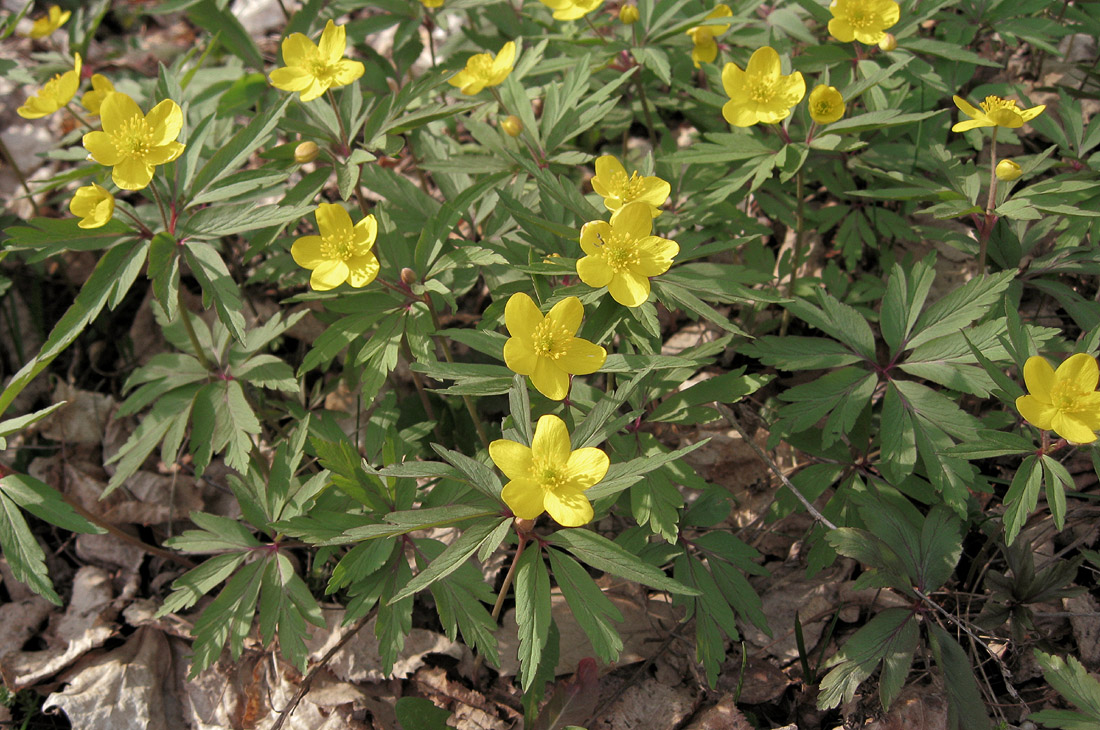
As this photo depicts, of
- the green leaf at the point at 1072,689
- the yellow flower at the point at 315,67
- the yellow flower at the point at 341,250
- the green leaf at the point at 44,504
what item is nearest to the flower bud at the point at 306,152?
the yellow flower at the point at 315,67

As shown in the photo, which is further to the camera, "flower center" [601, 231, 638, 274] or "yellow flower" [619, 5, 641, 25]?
"yellow flower" [619, 5, 641, 25]

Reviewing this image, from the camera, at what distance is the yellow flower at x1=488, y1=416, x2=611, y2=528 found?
1835 mm

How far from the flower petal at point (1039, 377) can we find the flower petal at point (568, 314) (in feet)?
4.01

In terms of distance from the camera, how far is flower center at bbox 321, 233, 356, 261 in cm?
243

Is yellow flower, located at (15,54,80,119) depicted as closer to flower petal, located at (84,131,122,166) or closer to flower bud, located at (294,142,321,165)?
flower petal, located at (84,131,122,166)

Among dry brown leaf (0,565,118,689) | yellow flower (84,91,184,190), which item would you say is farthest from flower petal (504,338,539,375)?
dry brown leaf (0,565,118,689)

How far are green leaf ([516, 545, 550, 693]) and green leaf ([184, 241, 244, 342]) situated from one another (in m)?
1.27

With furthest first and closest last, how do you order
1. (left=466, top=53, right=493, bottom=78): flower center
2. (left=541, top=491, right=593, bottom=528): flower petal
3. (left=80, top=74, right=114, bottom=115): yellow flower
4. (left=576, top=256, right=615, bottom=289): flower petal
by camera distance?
(left=80, top=74, right=114, bottom=115): yellow flower → (left=466, top=53, right=493, bottom=78): flower center → (left=576, top=256, right=615, bottom=289): flower petal → (left=541, top=491, right=593, bottom=528): flower petal

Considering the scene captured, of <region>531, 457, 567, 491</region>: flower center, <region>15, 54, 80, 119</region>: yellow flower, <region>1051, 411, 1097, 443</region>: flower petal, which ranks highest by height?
<region>15, 54, 80, 119</region>: yellow flower

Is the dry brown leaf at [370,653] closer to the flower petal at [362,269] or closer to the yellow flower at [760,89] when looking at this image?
the flower petal at [362,269]

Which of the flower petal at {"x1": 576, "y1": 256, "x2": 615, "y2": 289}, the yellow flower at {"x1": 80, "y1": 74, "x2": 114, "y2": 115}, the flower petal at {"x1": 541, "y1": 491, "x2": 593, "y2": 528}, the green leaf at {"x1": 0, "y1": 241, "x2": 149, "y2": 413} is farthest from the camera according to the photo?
the yellow flower at {"x1": 80, "y1": 74, "x2": 114, "y2": 115}

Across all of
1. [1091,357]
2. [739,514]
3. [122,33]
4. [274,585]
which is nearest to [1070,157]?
[1091,357]

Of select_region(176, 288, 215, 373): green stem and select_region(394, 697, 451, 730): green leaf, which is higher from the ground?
select_region(176, 288, 215, 373): green stem

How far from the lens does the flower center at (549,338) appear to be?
6.71 ft
